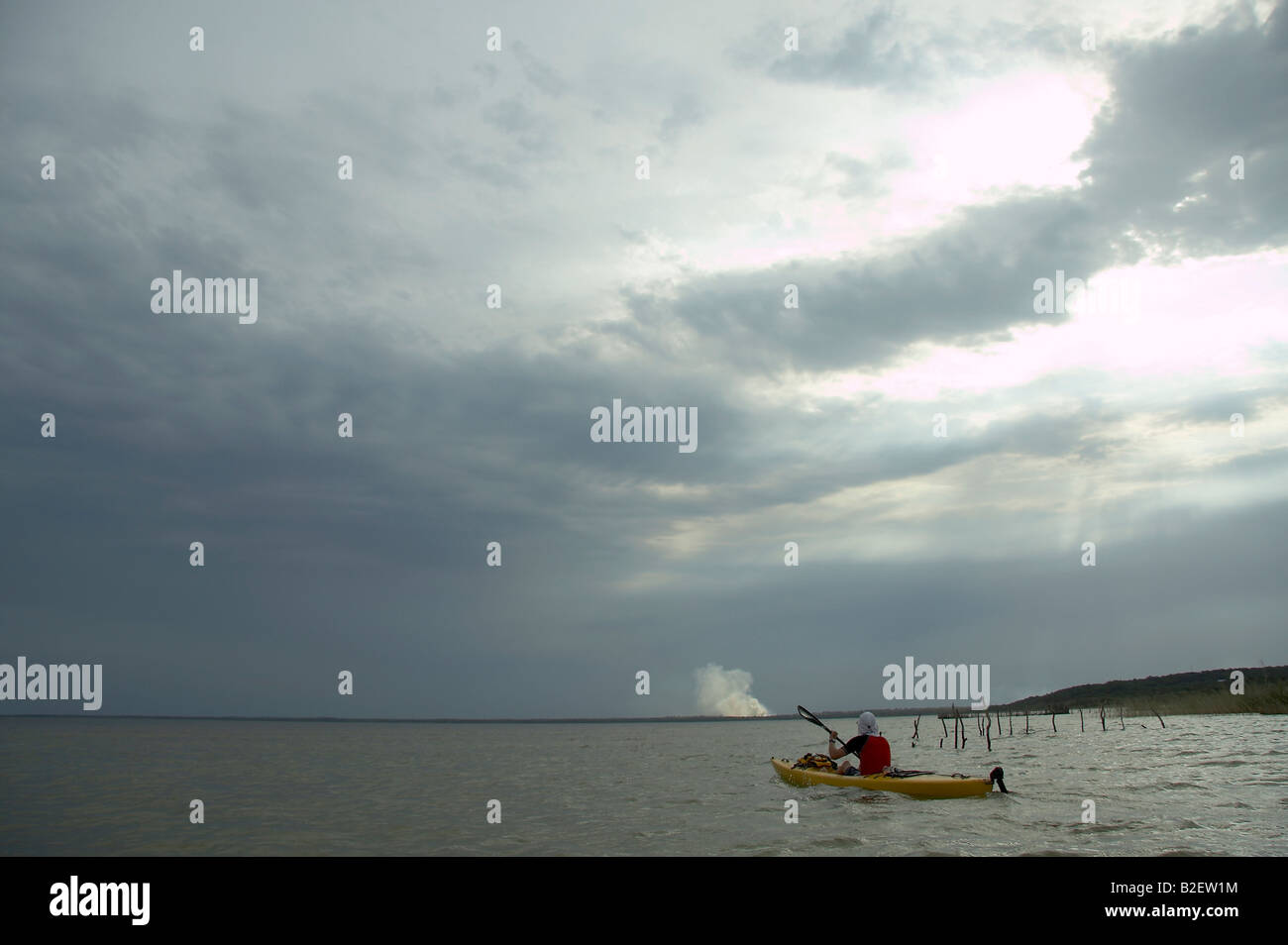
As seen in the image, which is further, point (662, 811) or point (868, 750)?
point (868, 750)

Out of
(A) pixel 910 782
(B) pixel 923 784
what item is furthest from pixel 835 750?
(B) pixel 923 784

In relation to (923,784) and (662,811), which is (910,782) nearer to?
(923,784)

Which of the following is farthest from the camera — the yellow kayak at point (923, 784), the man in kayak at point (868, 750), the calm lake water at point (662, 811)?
the man in kayak at point (868, 750)

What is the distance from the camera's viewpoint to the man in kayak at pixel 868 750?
2314 cm

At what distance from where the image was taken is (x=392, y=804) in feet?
79.9

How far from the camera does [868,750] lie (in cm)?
2331

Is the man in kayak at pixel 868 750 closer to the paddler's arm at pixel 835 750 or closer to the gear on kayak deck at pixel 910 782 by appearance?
the gear on kayak deck at pixel 910 782

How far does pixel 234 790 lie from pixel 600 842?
1921 cm
